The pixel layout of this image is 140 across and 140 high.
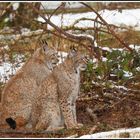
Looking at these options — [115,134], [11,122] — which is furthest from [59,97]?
[115,134]

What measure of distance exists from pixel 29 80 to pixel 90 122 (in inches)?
37.3

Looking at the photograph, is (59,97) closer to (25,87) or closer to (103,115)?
(25,87)

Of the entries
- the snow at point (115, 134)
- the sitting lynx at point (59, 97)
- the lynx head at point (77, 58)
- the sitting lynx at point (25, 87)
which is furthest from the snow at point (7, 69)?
the snow at point (115, 134)

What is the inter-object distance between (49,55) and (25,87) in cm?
57

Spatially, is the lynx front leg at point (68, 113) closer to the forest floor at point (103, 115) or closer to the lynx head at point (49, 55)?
the forest floor at point (103, 115)

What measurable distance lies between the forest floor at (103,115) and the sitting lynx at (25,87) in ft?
0.79

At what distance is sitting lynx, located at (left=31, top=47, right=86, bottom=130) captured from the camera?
7320mm

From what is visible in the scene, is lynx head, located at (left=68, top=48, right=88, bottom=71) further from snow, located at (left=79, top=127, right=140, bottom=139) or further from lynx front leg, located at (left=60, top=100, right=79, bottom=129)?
snow, located at (left=79, top=127, right=140, bottom=139)

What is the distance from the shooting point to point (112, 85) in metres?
8.48

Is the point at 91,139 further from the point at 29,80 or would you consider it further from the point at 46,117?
the point at 29,80

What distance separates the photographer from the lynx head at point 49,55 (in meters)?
7.81

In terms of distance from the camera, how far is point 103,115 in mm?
7918

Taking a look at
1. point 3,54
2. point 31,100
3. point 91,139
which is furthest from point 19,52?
point 91,139

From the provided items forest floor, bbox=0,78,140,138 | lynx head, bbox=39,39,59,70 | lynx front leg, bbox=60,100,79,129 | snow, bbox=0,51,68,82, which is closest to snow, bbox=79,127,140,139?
forest floor, bbox=0,78,140,138
